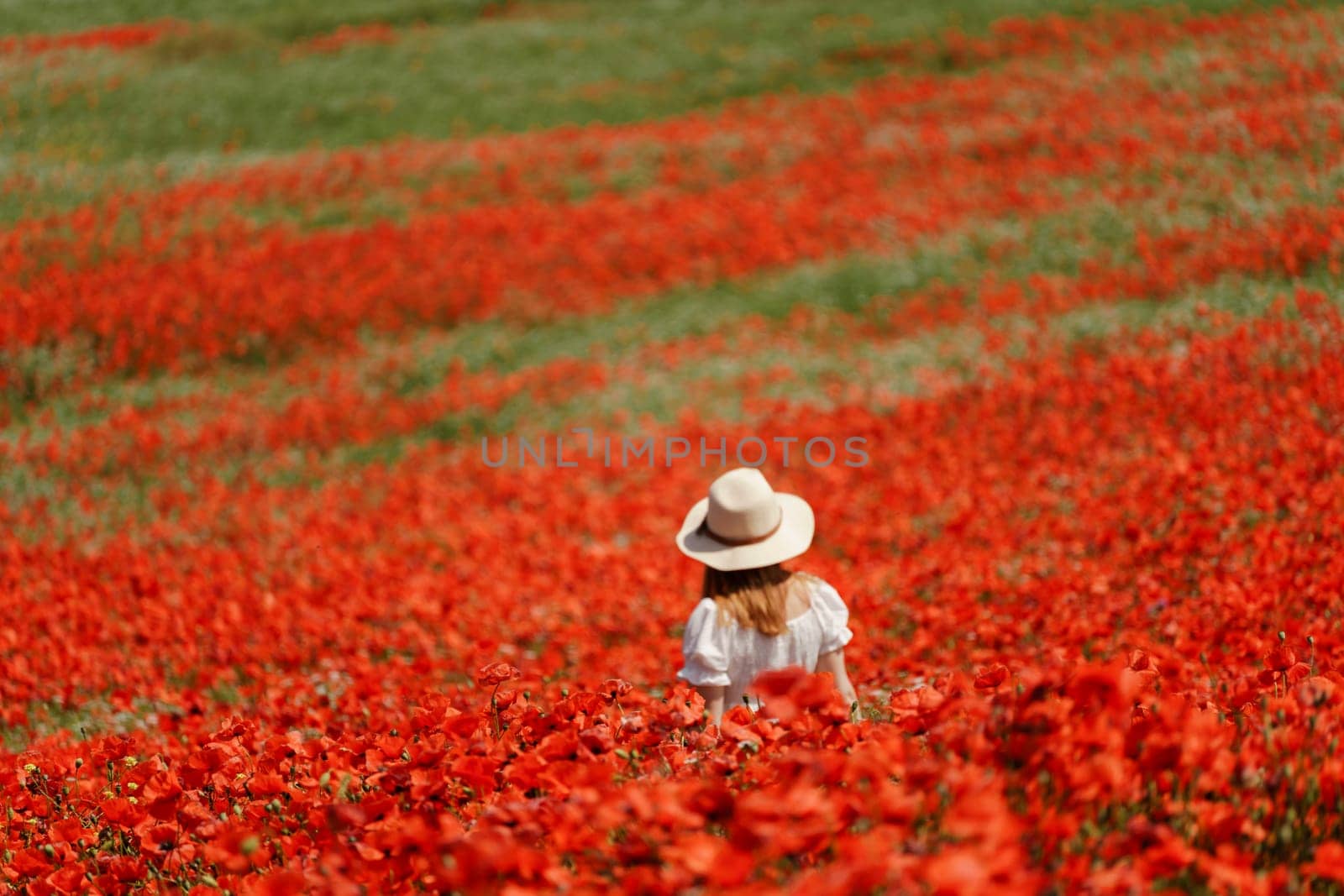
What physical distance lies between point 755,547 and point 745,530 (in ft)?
0.30

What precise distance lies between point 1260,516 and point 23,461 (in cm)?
1390

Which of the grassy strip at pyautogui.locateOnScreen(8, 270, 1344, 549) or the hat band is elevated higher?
the hat band

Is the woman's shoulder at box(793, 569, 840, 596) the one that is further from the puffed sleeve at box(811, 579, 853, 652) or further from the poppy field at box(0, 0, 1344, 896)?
the poppy field at box(0, 0, 1344, 896)

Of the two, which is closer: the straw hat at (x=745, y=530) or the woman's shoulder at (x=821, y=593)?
the straw hat at (x=745, y=530)

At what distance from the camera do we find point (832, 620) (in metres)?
4.57

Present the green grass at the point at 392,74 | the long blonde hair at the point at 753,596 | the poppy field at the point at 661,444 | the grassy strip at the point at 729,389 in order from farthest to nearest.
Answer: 1. the green grass at the point at 392,74
2. the grassy strip at the point at 729,389
3. the long blonde hair at the point at 753,596
4. the poppy field at the point at 661,444

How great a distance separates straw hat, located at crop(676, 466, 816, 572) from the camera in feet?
14.7

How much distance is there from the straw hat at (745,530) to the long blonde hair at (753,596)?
3.5 inches

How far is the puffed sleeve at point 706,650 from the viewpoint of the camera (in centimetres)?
438

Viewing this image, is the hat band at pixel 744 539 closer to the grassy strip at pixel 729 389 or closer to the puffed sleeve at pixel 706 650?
the puffed sleeve at pixel 706 650

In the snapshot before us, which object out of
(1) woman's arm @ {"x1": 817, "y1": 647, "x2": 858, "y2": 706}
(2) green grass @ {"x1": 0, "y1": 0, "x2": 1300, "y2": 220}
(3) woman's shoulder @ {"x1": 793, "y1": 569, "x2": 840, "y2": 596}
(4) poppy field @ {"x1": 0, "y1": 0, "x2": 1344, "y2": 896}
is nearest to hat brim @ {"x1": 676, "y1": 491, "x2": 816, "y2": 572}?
(3) woman's shoulder @ {"x1": 793, "y1": 569, "x2": 840, "y2": 596}

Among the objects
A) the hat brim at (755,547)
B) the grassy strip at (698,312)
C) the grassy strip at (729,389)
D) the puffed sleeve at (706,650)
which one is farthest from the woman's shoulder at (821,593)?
the grassy strip at (698,312)

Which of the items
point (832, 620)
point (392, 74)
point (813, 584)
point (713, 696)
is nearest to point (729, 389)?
point (813, 584)

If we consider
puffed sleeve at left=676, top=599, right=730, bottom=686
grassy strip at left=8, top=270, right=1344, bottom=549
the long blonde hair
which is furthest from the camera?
grassy strip at left=8, top=270, right=1344, bottom=549
